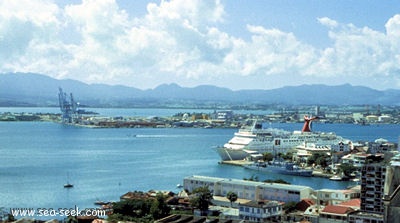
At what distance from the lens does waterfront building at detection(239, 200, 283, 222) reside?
28.2 feet

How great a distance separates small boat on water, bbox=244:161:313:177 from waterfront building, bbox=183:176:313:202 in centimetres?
497

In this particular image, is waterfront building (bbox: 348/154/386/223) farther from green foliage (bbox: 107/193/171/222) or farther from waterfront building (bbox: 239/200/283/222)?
green foliage (bbox: 107/193/171/222)

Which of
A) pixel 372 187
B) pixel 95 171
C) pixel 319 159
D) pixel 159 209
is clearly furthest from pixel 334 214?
pixel 319 159

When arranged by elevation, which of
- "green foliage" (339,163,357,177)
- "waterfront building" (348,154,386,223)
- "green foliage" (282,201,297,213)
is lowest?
"green foliage" (339,163,357,177)

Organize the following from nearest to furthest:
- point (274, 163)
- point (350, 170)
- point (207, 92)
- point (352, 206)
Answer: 1. point (352, 206)
2. point (350, 170)
3. point (274, 163)
4. point (207, 92)

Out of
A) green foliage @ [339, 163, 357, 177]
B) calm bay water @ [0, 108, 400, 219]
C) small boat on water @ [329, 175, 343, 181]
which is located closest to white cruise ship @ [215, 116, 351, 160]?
calm bay water @ [0, 108, 400, 219]

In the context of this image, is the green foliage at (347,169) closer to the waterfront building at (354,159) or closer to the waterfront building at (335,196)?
the waterfront building at (354,159)

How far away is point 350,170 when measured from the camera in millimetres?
15719

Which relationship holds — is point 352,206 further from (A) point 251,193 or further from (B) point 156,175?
(B) point 156,175

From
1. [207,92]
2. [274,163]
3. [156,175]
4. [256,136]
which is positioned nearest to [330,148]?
[256,136]

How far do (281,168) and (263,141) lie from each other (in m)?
5.18

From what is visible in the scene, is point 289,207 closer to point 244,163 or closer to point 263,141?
point 244,163

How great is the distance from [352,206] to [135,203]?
3263 mm

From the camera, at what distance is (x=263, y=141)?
71.3ft
